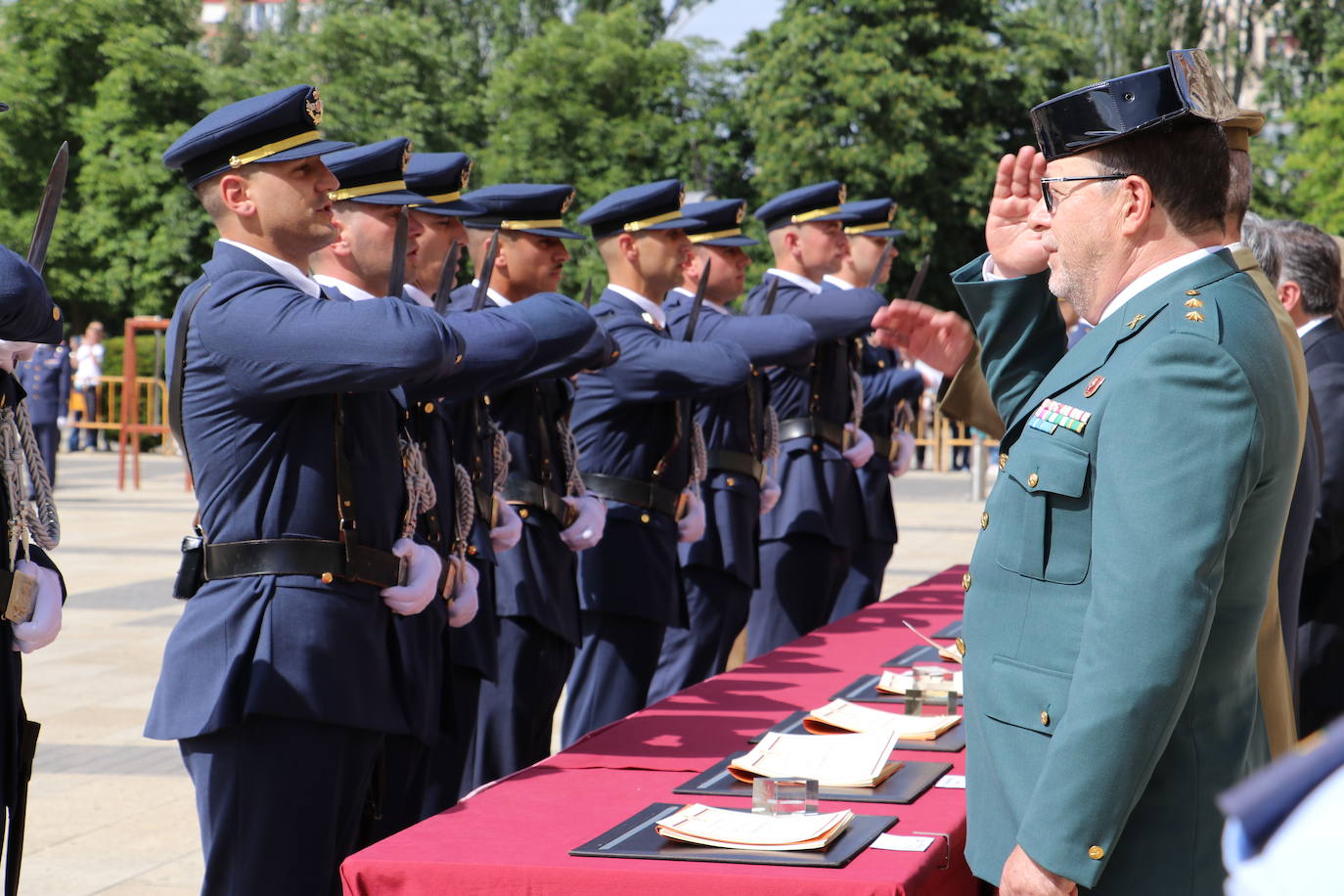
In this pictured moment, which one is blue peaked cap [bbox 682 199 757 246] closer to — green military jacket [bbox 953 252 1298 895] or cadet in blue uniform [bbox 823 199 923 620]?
cadet in blue uniform [bbox 823 199 923 620]

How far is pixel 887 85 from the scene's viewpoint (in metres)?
25.7

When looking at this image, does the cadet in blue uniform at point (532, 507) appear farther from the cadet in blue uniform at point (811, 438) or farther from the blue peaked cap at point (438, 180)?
the cadet in blue uniform at point (811, 438)

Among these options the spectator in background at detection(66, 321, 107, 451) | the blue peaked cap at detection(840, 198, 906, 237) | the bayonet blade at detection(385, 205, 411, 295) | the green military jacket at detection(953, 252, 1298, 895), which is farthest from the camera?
the spectator in background at detection(66, 321, 107, 451)

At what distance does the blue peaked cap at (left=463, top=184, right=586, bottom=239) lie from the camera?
4.70 metres

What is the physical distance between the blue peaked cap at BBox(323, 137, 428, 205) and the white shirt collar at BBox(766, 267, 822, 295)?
324cm

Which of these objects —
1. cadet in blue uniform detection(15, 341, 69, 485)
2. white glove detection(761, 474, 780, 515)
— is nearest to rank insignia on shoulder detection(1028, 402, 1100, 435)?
white glove detection(761, 474, 780, 515)

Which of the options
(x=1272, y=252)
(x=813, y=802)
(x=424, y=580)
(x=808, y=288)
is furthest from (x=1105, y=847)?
(x=808, y=288)

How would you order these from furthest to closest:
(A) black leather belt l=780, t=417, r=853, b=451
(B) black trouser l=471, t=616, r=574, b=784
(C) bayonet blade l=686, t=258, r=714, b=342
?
1. (A) black leather belt l=780, t=417, r=853, b=451
2. (C) bayonet blade l=686, t=258, r=714, b=342
3. (B) black trouser l=471, t=616, r=574, b=784

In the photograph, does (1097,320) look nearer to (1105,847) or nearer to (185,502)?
(1105,847)

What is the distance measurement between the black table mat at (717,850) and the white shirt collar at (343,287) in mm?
1605

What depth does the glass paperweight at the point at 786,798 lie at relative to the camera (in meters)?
2.63

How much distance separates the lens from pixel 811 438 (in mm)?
6734

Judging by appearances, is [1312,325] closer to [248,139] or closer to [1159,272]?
[1159,272]

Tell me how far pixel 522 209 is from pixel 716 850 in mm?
2678
